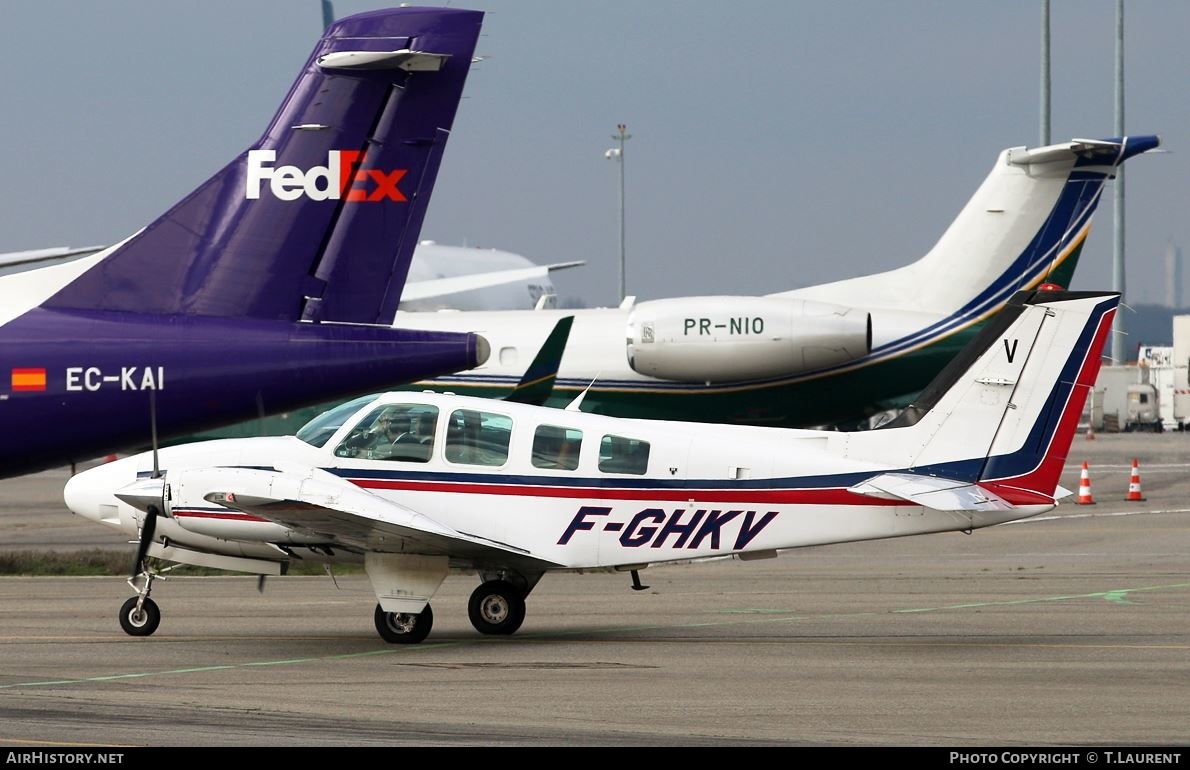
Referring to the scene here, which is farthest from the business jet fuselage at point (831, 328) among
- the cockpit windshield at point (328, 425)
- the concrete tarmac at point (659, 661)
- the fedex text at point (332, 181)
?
the fedex text at point (332, 181)

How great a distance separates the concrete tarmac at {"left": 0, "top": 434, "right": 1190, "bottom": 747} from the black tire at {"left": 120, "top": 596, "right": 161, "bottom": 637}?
201mm

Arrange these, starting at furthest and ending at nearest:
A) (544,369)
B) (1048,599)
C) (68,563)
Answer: (544,369) < (68,563) < (1048,599)

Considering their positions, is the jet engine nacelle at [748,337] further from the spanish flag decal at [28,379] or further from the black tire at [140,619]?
the spanish flag decal at [28,379]

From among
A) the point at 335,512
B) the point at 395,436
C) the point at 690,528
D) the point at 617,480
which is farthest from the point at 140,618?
the point at 690,528

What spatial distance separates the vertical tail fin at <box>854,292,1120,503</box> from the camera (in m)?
13.2

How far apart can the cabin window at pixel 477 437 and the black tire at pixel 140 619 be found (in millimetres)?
2846

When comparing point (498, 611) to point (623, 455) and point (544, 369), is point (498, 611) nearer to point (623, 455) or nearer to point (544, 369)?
point (623, 455)

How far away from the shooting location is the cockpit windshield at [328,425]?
13.6 metres

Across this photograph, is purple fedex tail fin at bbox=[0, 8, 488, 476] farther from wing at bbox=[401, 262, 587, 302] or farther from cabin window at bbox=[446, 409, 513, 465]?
wing at bbox=[401, 262, 587, 302]

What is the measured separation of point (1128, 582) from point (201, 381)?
10.6 m

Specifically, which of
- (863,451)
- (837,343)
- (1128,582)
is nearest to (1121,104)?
(837,343)

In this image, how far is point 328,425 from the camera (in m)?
13.6

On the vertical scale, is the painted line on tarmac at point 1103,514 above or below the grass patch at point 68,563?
below

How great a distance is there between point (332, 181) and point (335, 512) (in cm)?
265
